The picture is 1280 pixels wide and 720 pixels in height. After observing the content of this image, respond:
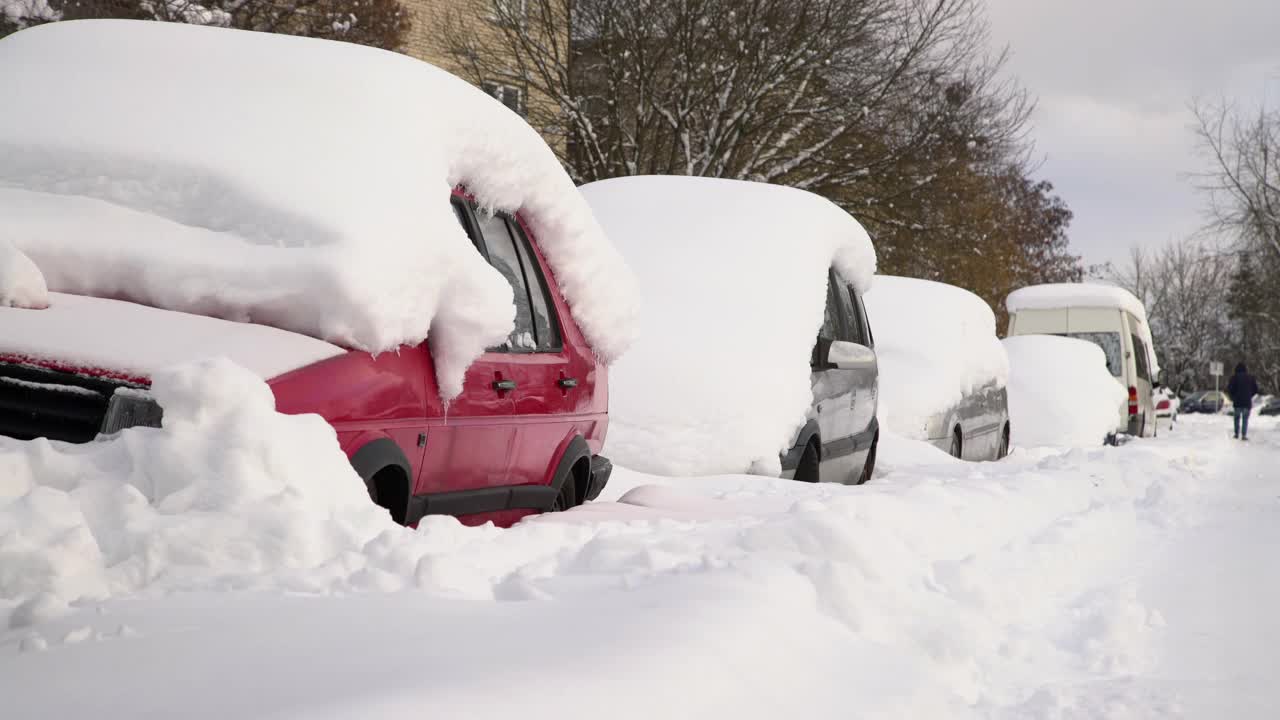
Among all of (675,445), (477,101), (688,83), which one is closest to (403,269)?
(477,101)

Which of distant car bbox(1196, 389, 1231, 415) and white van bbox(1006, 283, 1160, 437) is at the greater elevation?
white van bbox(1006, 283, 1160, 437)

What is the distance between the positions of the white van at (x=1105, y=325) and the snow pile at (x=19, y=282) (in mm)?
16366

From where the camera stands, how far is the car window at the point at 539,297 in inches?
193

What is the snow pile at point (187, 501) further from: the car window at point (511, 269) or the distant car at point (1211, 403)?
the distant car at point (1211, 403)

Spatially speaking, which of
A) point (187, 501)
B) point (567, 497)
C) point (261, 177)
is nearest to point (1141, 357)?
point (567, 497)

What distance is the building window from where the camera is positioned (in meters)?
21.0

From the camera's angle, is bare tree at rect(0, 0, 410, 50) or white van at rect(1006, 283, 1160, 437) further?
white van at rect(1006, 283, 1160, 437)

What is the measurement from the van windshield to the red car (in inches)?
575

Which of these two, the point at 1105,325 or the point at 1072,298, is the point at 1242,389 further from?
the point at 1105,325

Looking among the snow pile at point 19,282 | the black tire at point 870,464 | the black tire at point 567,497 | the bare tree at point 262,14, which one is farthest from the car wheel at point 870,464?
the bare tree at point 262,14

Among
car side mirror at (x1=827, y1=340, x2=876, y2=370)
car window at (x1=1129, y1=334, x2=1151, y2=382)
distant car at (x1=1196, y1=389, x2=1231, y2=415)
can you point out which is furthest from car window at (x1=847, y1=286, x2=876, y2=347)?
distant car at (x1=1196, y1=389, x2=1231, y2=415)

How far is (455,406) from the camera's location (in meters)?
4.18

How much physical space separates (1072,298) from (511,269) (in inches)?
641

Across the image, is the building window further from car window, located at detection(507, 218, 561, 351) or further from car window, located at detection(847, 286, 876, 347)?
car window, located at detection(507, 218, 561, 351)
